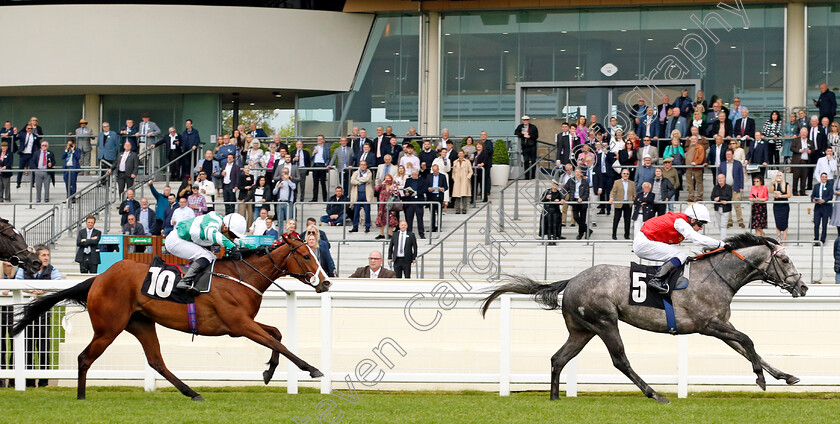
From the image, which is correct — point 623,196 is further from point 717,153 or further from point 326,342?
point 326,342

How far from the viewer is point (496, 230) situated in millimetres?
17234

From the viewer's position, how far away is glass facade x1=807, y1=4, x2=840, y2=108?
2242 centimetres

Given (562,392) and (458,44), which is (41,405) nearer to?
(562,392)

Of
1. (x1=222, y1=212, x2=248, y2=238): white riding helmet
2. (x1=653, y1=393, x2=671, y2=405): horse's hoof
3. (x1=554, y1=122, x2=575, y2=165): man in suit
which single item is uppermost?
(x1=554, y1=122, x2=575, y2=165): man in suit

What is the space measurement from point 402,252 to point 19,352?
21.7 feet

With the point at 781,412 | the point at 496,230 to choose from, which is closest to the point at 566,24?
the point at 496,230

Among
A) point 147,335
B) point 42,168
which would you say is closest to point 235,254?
point 147,335

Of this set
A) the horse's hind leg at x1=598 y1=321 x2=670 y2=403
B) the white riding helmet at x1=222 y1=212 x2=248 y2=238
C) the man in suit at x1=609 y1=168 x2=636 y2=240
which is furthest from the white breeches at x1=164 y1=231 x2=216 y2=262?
the man in suit at x1=609 y1=168 x2=636 y2=240

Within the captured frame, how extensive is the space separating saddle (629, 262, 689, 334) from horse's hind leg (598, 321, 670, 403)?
10.5 inches

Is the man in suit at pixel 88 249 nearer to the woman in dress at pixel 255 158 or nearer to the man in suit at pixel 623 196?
the woman in dress at pixel 255 158

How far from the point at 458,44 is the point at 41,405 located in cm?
1737

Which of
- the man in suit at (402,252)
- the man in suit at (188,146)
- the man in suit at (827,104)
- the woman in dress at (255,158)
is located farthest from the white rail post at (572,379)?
the man in suit at (188,146)

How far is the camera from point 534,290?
9.01 metres

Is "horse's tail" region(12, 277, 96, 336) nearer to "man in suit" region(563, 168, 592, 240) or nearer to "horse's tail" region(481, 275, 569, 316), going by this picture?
"horse's tail" region(481, 275, 569, 316)
